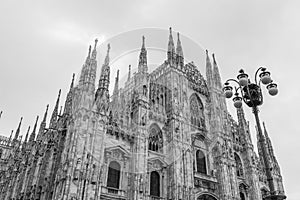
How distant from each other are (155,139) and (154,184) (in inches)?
172

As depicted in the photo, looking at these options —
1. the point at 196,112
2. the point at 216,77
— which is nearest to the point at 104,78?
the point at 196,112

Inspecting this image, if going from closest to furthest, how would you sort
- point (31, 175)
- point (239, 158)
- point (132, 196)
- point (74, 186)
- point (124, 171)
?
point (74, 186) < point (132, 196) < point (124, 171) < point (31, 175) < point (239, 158)

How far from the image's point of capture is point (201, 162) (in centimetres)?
2859

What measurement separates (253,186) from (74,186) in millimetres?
22178

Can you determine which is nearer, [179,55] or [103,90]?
[103,90]

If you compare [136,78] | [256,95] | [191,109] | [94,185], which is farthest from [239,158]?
[256,95]

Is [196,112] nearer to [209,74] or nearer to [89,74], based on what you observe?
[209,74]

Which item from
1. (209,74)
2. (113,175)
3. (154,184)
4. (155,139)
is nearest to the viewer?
(113,175)

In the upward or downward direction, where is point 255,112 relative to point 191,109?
downward

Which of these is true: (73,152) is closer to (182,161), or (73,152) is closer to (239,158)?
(182,161)

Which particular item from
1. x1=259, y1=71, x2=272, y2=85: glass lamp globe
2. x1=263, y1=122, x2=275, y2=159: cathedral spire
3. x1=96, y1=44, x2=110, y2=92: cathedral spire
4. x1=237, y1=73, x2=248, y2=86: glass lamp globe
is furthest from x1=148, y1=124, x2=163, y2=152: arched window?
x1=263, y1=122, x2=275, y2=159: cathedral spire

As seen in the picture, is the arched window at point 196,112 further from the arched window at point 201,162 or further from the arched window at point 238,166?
the arched window at point 238,166

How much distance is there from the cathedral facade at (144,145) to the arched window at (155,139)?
4.0 inches

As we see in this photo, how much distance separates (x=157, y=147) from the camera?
83.0 feet
